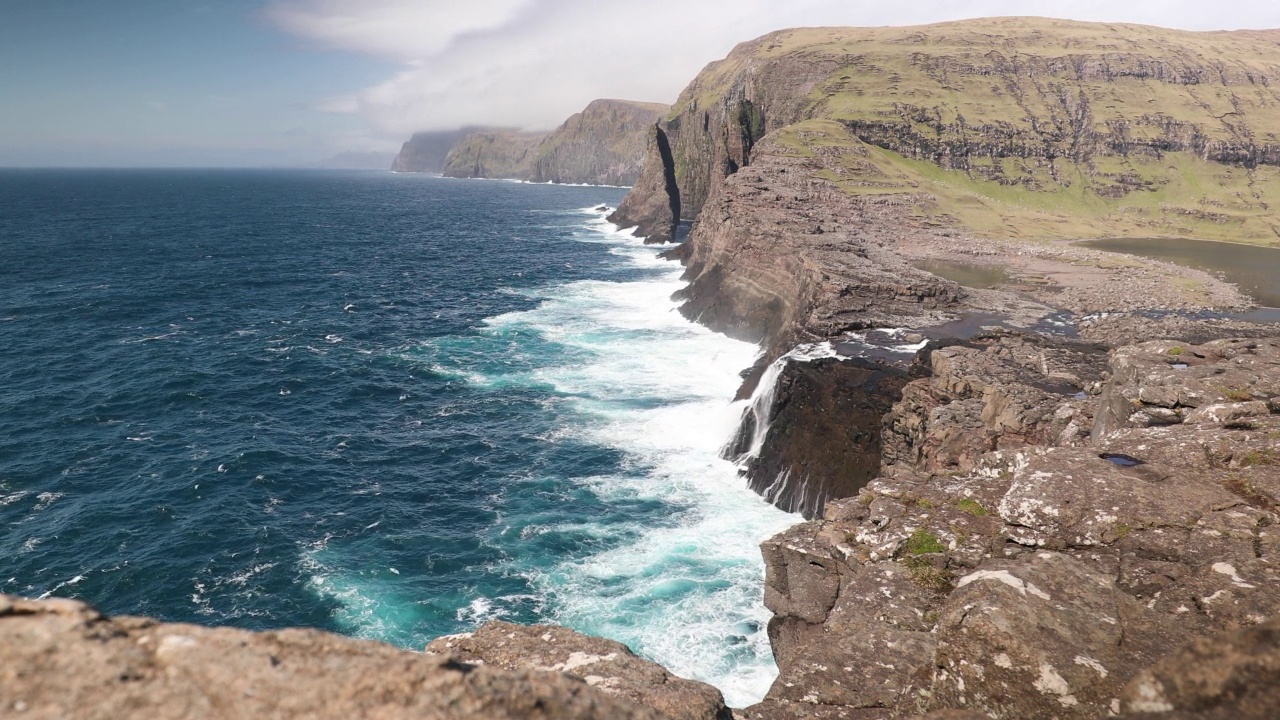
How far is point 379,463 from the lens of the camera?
158ft

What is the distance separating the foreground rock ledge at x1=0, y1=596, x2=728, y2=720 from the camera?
176 inches

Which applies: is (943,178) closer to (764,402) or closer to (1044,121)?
(1044,121)

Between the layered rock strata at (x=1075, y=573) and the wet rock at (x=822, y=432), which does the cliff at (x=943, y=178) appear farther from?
the layered rock strata at (x=1075, y=573)

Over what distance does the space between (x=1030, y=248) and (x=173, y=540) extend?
111 metres

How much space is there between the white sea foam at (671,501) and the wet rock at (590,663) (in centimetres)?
1719

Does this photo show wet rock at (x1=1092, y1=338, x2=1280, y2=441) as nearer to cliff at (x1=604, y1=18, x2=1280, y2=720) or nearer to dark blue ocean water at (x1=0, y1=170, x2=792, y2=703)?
cliff at (x1=604, y1=18, x2=1280, y2=720)

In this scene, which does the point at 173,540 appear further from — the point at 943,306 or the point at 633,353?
the point at 943,306

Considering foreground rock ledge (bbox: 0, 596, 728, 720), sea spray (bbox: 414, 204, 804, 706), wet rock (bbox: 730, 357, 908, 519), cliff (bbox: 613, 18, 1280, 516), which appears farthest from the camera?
cliff (bbox: 613, 18, 1280, 516)

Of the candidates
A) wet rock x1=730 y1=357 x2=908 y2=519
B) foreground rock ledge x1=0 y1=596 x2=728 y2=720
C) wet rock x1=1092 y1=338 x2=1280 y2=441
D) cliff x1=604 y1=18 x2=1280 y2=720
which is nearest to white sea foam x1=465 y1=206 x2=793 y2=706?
wet rock x1=730 y1=357 x2=908 y2=519

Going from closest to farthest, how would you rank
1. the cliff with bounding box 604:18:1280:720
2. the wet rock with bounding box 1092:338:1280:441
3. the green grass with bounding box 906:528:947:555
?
the cliff with bounding box 604:18:1280:720
the green grass with bounding box 906:528:947:555
the wet rock with bounding box 1092:338:1280:441

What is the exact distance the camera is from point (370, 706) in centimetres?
486

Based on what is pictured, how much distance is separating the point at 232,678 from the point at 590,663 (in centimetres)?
687

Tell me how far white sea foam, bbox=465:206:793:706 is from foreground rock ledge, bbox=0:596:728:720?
78.3 feet

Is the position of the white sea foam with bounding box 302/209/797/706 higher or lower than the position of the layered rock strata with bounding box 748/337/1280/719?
lower
